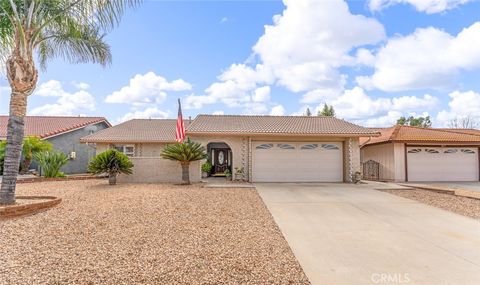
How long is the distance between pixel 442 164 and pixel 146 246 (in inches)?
754

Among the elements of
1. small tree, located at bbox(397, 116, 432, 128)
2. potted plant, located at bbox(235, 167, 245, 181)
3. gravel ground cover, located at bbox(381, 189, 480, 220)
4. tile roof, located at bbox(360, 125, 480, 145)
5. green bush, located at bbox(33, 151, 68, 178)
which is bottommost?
gravel ground cover, located at bbox(381, 189, 480, 220)

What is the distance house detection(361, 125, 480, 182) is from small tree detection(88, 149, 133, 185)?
49.2 feet

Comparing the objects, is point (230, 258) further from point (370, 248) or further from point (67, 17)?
point (67, 17)

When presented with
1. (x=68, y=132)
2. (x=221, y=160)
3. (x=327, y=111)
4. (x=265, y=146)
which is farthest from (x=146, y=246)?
(x=327, y=111)

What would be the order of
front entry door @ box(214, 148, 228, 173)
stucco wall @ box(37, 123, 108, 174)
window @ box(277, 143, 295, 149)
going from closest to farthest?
window @ box(277, 143, 295, 149) < stucco wall @ box(37, 123, 108, 174) < front entry door @ box(214, 148, 228, 173)

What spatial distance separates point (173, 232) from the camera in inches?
265

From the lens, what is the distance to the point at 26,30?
28.2 feet

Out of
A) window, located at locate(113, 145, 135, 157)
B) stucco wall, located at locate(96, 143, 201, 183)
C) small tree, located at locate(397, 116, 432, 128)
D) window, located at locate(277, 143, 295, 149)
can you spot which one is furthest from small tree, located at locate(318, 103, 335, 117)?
stucco wall, located at locate(96, 143, 201, 183)

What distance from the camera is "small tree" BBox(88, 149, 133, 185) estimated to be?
46.0 feet

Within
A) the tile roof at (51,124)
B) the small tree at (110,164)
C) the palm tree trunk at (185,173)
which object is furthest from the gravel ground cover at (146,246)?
the tile roof at (51,124)

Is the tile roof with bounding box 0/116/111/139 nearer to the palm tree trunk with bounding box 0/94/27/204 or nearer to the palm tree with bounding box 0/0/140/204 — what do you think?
the palm tree with bounding box 0/0/140/204

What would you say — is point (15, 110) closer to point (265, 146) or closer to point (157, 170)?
point (157, 170)

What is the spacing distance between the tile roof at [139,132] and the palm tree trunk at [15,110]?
11076 millimetres

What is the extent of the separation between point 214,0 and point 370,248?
37.2ft
